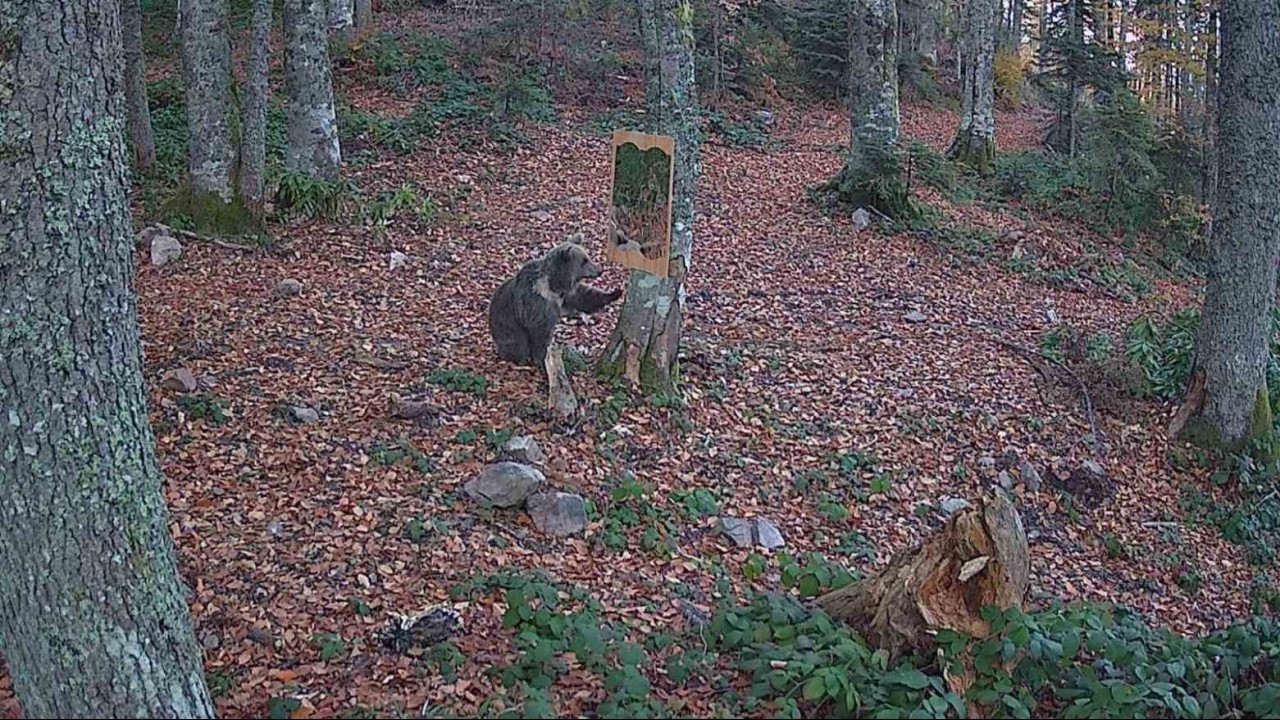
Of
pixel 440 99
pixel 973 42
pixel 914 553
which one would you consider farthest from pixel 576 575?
pixel 973 42

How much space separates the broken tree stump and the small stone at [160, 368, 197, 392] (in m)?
2.34

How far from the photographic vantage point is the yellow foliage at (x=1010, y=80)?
90.5 feet

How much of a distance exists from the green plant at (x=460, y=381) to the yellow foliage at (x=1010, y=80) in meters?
24.6

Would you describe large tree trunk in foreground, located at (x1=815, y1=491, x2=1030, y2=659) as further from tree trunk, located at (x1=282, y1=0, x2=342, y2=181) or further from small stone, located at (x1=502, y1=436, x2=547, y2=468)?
tree trunk, located at (x1=282, y1=0, x2=342, y2=181)

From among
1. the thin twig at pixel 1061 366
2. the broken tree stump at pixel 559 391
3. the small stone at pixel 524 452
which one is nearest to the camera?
the small stone at pixel 524 452

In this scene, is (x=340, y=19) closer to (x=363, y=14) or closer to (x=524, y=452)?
(x=363, y=14)

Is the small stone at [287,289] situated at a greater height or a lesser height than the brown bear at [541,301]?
lesser

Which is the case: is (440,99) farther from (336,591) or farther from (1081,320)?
(336,591)

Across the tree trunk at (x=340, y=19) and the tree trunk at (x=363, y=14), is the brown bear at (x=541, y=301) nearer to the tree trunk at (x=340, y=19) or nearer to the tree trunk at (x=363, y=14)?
the tree trunk at (x=340, y=19)

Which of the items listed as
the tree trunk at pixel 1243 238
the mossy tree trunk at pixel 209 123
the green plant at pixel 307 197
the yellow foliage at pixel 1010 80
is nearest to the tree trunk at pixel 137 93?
the mossy tree trunk at pixel 209 123

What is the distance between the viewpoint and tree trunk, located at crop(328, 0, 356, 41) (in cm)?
1785

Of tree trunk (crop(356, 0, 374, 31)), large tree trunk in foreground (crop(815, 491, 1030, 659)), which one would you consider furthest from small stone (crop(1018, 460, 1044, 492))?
tree trunk (crop(356, 0, 374, 31))

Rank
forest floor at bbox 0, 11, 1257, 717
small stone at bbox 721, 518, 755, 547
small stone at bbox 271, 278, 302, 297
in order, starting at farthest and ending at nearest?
small stone at bbox 271, 278, 302, 297 → small stone at bbox 721, 518, 755, 547 → forest floor at bbox 0, 11, 1257, 717

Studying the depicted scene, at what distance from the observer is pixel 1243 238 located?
25.4 feet
